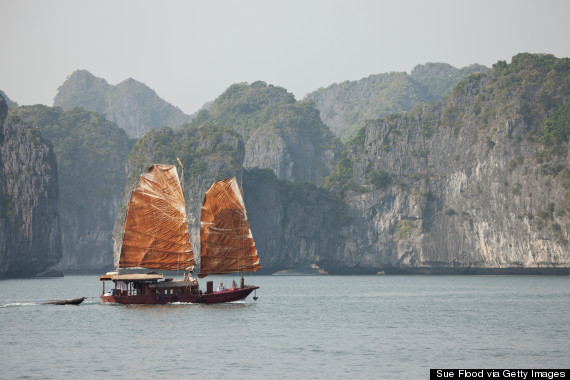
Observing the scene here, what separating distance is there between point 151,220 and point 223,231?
4.90 metres

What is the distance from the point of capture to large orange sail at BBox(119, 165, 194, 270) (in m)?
53.4

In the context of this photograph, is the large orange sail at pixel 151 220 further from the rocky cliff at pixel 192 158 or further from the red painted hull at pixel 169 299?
the rocky cliff at pixel 192 158

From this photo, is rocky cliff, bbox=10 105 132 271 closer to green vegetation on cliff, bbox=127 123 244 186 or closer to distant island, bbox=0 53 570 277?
distant island, bbox=0 53 570 277

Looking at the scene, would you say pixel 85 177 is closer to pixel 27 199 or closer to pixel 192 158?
pixel 192 158

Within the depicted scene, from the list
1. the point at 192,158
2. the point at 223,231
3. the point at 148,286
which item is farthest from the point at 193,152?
the point at 148,286

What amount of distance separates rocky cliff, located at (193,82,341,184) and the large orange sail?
4497 inches

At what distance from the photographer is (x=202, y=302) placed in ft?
180

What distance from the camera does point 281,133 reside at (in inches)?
6762

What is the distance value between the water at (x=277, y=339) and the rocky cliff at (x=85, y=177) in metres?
102

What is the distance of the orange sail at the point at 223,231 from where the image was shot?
54.8 m

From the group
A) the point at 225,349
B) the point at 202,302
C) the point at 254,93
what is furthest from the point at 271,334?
the point at 254,93

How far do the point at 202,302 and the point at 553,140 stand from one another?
246ft

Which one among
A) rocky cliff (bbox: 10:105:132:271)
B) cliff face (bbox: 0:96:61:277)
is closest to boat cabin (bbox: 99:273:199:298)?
cliff face (bbox: 0:96:61:277)

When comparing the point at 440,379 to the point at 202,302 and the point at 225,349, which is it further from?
the point at 202,302
